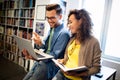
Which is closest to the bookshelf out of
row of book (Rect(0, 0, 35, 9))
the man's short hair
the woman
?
row of book (Rect(0, 0, 35, 9))

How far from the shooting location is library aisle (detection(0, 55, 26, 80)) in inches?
130

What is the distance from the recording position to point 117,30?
9.29 ft

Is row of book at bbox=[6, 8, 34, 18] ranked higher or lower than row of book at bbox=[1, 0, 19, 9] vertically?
lower

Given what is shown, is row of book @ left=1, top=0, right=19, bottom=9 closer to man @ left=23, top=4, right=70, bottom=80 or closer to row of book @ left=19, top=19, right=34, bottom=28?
row of book @ left=19, top=19, right=34, bottom=28

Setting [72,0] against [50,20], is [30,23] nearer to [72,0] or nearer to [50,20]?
[72,0]

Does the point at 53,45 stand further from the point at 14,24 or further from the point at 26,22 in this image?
the point at 14,24

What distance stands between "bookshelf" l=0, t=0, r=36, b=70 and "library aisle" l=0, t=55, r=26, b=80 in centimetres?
17

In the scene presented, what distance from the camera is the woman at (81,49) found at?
4.18ft

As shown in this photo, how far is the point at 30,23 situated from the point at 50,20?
230 centimetres

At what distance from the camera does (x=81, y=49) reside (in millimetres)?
1324

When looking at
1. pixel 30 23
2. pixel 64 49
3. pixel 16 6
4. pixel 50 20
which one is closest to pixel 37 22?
pixel 30 23

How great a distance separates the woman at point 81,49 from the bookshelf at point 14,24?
100 inches

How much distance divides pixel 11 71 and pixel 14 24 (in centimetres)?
152

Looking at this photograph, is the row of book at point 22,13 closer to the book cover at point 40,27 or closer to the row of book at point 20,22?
the row of book at point 20,22
